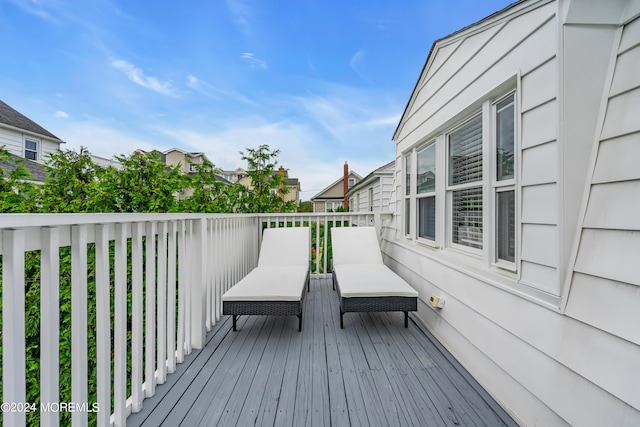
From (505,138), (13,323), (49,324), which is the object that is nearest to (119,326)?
(49,324)

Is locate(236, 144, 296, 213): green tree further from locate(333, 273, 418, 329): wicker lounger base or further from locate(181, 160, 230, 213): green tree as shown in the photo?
locate(333, 273, 418, 329): wicker lounger base

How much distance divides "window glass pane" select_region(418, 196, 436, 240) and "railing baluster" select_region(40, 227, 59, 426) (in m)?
3.13

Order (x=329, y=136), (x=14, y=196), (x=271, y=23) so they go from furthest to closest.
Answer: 1. (x=329, y=136)
2. (x=271, y=23)
3. (x=14, y=196)

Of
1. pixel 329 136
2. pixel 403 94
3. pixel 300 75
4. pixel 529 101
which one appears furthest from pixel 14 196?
pixel 329 136

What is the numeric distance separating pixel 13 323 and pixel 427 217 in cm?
343

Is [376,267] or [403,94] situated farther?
[403,94]

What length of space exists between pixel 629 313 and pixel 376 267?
2.68 metres

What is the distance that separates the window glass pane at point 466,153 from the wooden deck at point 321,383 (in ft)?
5.09

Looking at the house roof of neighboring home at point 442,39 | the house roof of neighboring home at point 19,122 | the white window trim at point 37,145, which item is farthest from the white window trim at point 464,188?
the white window trim at point 37,145

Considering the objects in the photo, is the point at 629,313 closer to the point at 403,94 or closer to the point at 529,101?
the point at 529,101

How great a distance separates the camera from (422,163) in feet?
11.9

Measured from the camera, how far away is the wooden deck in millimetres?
1630

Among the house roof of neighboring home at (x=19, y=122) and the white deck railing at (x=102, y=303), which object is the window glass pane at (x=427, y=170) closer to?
the white deck railing at (x=102, y=303)

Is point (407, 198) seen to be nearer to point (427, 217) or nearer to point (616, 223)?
point (427, 217)
